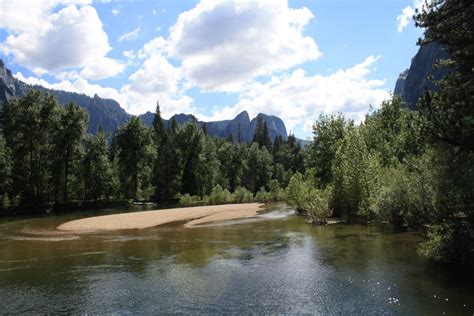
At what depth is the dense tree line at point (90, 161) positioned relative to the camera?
65375mm

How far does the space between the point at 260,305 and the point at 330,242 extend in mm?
14770

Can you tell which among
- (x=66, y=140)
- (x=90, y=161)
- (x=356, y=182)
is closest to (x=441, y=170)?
(x=356, y=182)

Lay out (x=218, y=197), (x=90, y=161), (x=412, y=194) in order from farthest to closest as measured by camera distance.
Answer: (x=218, y=197) → (x=90, y=161) → (x=412, y=194)

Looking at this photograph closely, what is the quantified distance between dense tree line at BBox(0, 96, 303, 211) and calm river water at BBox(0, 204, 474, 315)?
36.8 m

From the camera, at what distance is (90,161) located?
76.9m

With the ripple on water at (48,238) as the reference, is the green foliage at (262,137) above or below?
above

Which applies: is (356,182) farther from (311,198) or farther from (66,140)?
(66,140)

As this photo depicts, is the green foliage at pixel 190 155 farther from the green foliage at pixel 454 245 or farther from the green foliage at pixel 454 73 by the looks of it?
the green foliage at pixel 454 73

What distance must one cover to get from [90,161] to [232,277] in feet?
208

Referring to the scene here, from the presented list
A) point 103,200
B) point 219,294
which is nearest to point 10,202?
point 103,200

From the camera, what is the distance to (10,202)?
61.3m

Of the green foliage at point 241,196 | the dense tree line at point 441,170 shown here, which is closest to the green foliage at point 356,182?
the dense tree line at point 441,170

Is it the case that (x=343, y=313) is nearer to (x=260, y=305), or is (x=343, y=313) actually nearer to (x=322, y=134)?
(x=260, y=305)

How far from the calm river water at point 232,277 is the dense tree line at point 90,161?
1449 inches
